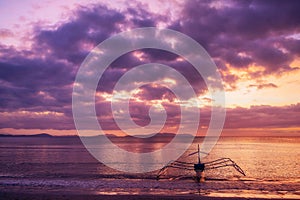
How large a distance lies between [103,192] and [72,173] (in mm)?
17179

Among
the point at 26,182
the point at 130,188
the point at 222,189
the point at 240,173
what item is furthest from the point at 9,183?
the point at 240,173

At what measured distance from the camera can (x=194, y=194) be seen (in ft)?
94.6

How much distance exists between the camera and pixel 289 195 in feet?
94.4

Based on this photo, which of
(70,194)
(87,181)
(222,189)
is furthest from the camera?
(87,181)

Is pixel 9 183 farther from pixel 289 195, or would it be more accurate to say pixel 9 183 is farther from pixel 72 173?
pixel 289 195

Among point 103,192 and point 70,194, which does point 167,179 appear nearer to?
point 103,192

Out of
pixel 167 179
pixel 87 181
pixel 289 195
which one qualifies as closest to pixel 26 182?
pixel 87 181

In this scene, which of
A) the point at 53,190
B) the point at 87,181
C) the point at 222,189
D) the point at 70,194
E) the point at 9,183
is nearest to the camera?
the point at 70,194

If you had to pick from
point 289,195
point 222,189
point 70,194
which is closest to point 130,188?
point 70,194

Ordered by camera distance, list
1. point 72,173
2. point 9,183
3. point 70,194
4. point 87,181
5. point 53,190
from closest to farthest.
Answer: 1. point 70,194
2. point 53,190
3. point 9,183
4. point 87,181
5. point 72,173

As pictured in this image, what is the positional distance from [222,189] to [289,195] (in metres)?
6.60

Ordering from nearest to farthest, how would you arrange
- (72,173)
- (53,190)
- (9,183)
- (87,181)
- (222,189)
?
(53,190) → (222,189) → (9,183) → (87,181) → (72,173)

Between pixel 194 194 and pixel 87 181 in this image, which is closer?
pixel 194 194

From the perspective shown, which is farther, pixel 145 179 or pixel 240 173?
pixel 240 173
